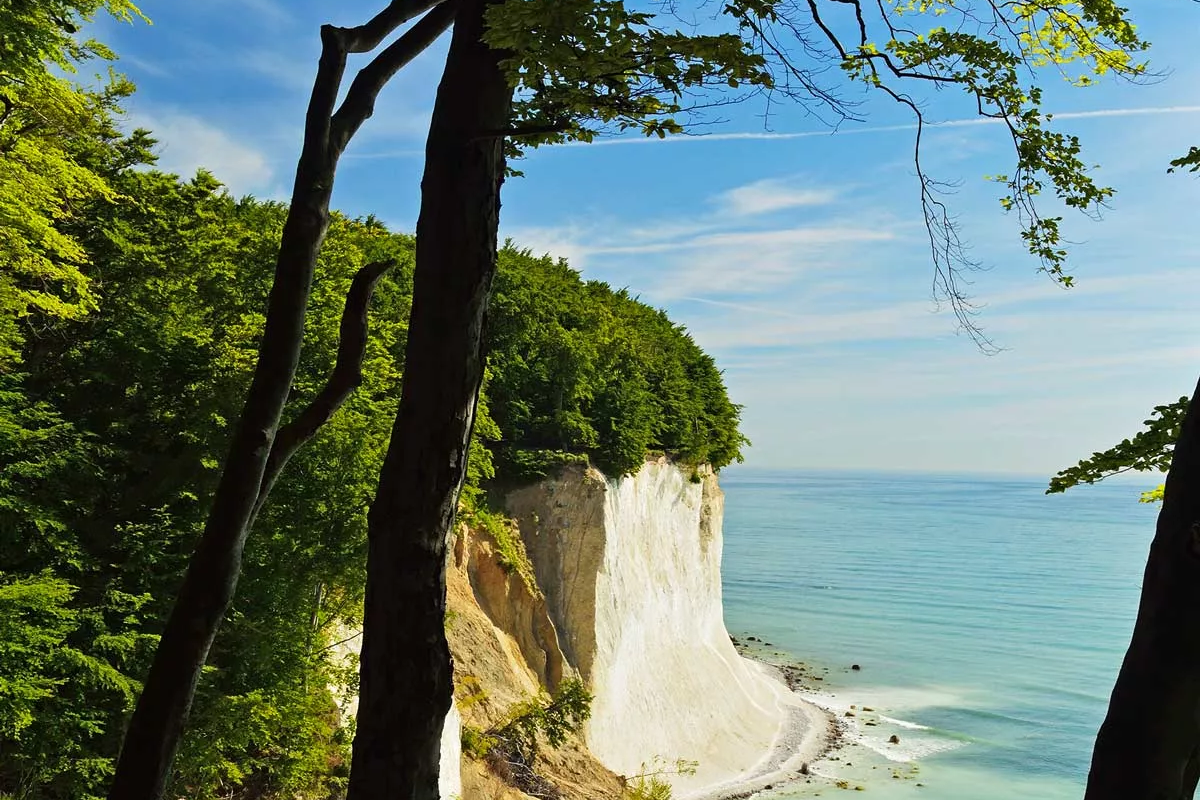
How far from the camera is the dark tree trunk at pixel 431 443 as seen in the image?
12.3 feet

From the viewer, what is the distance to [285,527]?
14.6 metres

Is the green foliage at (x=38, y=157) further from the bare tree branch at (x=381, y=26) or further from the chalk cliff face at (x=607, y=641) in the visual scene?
the chalk cliff face at (x=607, y=641)

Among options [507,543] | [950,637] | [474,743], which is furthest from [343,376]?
[950,637]

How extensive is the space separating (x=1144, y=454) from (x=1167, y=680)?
3.70 m

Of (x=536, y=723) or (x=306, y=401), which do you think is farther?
(x=536, y=723)

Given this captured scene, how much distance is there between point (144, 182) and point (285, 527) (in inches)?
270

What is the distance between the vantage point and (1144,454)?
18.4 feet

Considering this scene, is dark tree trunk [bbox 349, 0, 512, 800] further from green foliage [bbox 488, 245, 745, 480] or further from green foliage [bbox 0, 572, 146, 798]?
green foliage [bbox 488, 245, 745, 480]

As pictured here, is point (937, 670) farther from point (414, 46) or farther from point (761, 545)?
point (761, 545)

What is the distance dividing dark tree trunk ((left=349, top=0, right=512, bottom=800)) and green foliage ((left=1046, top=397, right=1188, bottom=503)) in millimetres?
4187

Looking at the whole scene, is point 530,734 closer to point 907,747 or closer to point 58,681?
point 58,681

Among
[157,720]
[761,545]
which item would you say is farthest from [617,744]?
[761,545]

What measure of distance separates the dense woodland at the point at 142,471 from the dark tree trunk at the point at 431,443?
8.40m

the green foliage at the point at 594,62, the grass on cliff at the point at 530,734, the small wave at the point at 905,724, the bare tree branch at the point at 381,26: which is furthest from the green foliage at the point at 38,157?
the small wave at the point at 905,724
